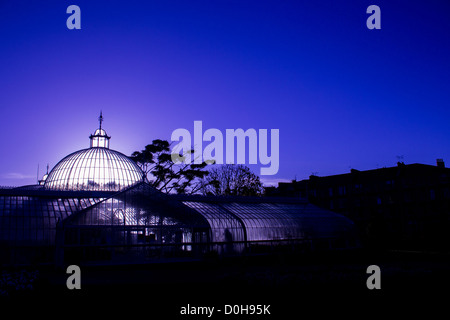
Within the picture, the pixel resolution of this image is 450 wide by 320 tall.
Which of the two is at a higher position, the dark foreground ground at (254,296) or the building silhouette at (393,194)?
the building silhouette at (393,194)

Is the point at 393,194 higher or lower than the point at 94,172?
lower

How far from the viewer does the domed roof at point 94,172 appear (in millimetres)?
34781

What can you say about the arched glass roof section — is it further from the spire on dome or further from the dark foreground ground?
the dark foreground ground

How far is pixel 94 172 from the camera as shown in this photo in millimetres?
35406

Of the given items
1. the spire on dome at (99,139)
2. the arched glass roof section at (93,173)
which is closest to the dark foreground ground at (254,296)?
the arched glass roof section at (93,173)

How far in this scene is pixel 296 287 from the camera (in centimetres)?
1477

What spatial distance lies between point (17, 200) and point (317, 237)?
74.5 ft

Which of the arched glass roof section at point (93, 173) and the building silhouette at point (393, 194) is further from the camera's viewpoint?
the building silhouette at point (393, 194)

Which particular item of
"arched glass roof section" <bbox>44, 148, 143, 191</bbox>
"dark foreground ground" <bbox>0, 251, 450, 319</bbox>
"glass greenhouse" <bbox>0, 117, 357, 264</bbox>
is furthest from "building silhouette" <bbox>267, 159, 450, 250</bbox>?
"dark foreground ground" <bbox>0, 251, 450, 319</bbox>

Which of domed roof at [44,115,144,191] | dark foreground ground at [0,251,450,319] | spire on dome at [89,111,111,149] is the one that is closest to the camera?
dark foreground ground at [0,251,450,319]

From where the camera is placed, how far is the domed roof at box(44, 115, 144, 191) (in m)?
34.8

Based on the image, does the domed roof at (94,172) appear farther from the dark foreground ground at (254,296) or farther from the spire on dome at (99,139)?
the dark foreground ground at (254,296)

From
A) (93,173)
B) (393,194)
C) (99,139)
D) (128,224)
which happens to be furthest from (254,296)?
(393,194)

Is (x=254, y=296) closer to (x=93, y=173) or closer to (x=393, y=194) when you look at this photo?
(x=93, y=173)
